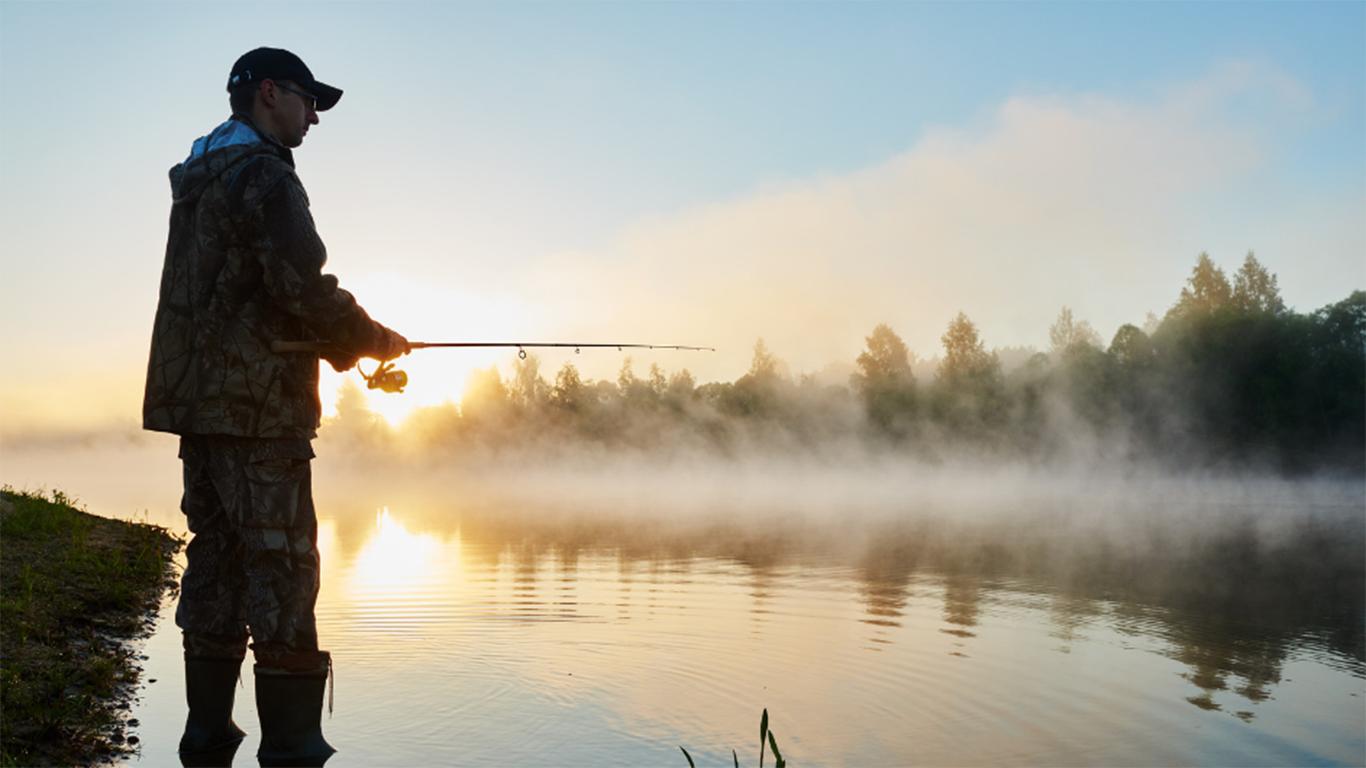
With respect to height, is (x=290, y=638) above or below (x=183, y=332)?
below

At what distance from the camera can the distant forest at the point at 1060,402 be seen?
62.2 m

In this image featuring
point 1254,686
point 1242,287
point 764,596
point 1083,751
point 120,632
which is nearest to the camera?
point 1083,751

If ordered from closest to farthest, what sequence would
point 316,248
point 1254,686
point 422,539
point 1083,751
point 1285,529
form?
point 316,248, point 1083,751, point 1254,686, point 422,539, point 1285,529

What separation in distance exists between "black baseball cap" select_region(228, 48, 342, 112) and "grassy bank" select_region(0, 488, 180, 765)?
2880 mm

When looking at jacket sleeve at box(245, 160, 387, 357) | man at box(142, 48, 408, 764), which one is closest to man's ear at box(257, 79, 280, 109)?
man at box(142, 48, 408, 764)

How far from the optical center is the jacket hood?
4.51m

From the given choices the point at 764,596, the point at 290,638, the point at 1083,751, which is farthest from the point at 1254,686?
the point at 290,638

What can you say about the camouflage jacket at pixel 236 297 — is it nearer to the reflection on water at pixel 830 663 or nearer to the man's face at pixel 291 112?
the man's face at pixel 291 112

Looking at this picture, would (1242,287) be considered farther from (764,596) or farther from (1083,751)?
(1083,751)

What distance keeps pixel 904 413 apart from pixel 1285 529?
6026 cm

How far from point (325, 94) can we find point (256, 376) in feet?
4.24

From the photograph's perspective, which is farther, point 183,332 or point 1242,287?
point 1242,287

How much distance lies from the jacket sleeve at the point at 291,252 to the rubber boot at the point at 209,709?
154 centimetres

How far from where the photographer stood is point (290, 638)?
4.51m
